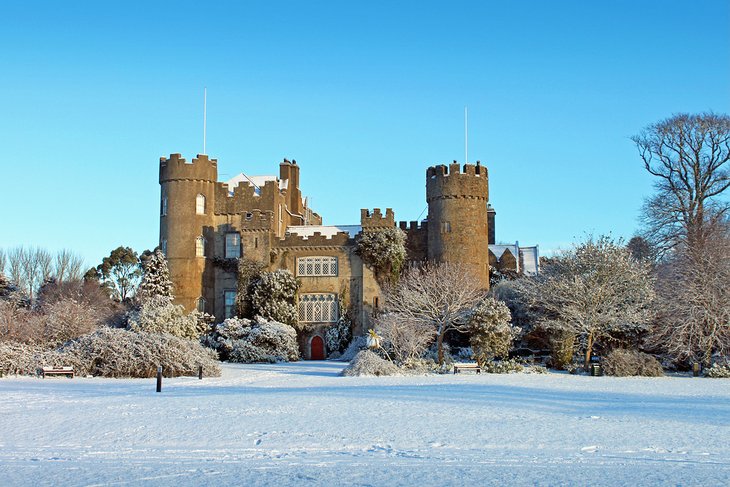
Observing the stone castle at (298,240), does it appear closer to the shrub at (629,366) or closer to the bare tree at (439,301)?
the bare tree at (439,301)

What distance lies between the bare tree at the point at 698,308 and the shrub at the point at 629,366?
1.56 metres

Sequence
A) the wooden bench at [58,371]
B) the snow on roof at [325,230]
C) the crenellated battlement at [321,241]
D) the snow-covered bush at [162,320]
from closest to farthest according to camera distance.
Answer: the wooden bench at [58,371] < the snow-covered bush at [162,320] < the crenellated battlement at [321,241] < the snow on roof at [325,230]

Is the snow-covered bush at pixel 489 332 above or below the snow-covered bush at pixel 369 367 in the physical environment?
above

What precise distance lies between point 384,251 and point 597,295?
43.0 ft

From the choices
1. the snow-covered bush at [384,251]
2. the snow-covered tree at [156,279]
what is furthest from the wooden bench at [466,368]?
the snow-covered tree at [156,279]

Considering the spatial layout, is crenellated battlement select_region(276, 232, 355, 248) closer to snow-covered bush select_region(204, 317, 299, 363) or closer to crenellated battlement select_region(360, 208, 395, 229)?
crenellated battlement select_region(360, 208, 395, 229)

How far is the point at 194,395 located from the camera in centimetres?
1883

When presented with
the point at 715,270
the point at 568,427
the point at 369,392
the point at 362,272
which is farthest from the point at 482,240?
the point at 568,427

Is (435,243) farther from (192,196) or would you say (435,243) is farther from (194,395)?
(194,395)

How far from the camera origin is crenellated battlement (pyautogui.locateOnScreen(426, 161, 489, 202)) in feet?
134

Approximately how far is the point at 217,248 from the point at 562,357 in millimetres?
20332

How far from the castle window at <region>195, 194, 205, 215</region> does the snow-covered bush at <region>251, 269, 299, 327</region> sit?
5.56 meters

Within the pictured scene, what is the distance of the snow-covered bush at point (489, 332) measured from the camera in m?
30.8

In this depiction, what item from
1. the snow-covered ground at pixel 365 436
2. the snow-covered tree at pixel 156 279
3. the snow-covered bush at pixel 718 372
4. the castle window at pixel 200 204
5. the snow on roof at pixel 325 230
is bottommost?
the snow-covered ground at pixel 365 436
